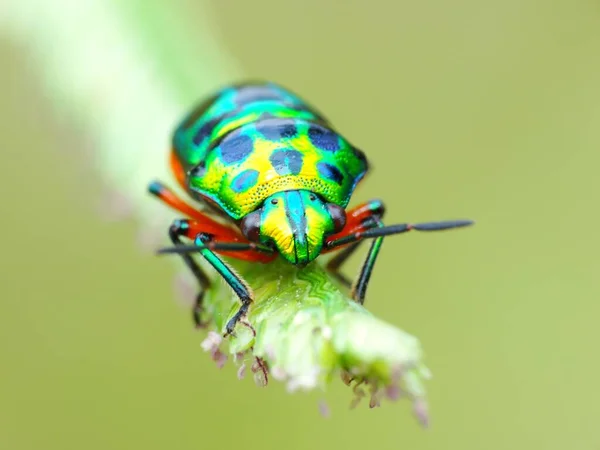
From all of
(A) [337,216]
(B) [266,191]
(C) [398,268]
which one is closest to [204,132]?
(B) [266,191]

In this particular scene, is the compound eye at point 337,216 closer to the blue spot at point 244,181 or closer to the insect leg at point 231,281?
the blue spot at point 244,181

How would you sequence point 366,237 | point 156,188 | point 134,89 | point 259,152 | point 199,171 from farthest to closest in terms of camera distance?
point 134,89 < point 156,188 < point 199,171 < point 259,152 < point 366,237

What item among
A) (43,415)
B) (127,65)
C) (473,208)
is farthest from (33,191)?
(473,208)

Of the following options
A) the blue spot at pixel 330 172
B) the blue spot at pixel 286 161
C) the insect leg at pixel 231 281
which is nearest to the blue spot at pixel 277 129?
the blue spot at pixel 286 161

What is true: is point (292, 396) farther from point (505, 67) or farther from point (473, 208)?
point (505, 67)

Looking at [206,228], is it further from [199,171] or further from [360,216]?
[360,216]
